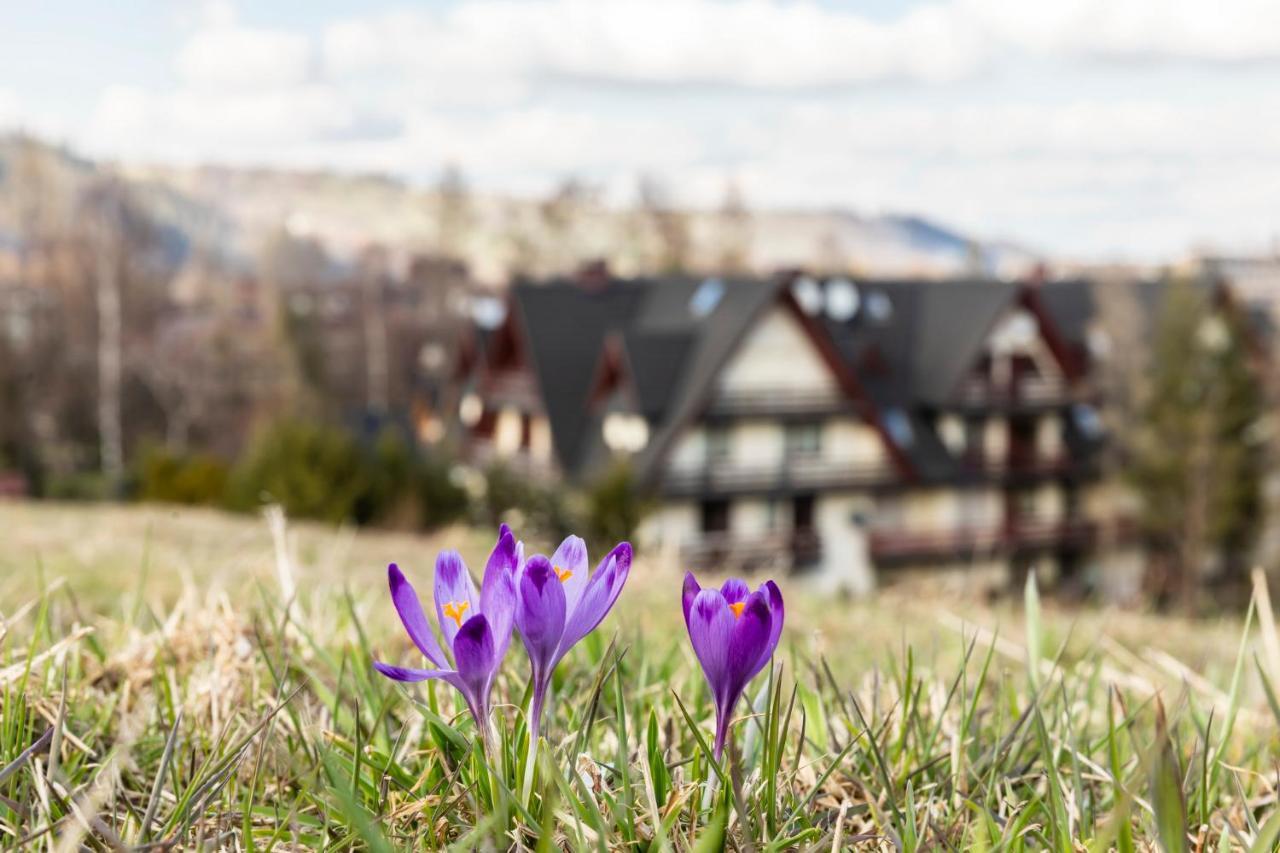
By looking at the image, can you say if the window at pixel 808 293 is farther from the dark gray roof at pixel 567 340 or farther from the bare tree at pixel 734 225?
the bare tree at pixel 734 225

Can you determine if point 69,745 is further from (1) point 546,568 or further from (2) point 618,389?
(2) point 618,389

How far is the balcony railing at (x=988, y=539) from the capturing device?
97.6ft

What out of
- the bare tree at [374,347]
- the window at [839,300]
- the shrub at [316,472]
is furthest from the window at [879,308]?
the bare tree at [374,347]

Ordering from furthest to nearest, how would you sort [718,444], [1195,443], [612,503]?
[1195,443] < [718,444] < [612,503]

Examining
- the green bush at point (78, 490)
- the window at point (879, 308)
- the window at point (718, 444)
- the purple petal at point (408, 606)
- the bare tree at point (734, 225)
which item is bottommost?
the green bush at point (78, 490)

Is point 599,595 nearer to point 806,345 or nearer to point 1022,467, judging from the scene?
point 806,345

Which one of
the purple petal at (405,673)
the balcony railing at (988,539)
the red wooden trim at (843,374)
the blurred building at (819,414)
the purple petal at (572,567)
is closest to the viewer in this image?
the purple petal at (405,673)

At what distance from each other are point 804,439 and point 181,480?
45.5ft

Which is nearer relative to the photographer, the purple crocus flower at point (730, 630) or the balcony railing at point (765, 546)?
the purple crocus flower at point (730, 630)

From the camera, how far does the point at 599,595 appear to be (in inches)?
50.0

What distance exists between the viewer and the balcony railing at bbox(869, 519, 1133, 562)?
29.7m

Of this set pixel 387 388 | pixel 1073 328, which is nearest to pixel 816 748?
pixel 1073 328

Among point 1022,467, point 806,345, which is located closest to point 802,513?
point 806,345

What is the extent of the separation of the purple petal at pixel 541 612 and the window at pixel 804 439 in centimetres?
2760
